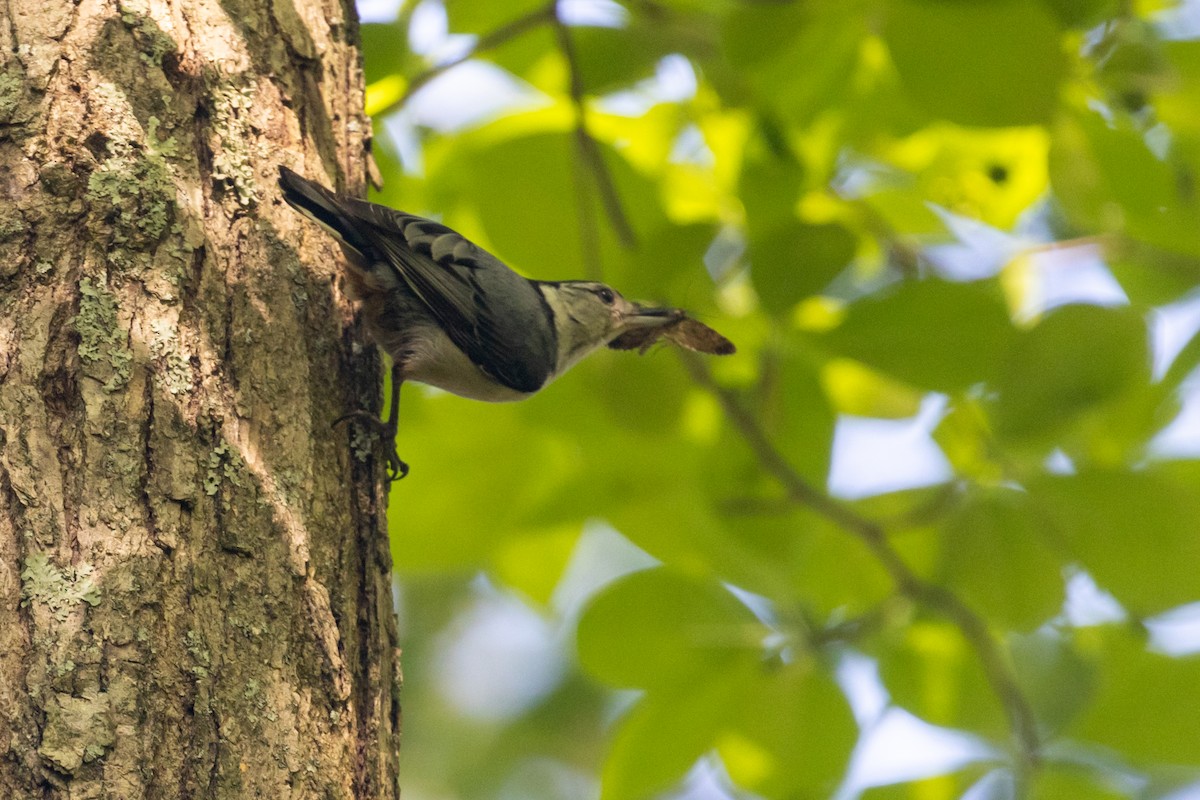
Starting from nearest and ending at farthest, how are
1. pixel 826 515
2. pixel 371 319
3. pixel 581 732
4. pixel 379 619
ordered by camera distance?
pixel 379 619 < pixel 371 319 < pixel 826 515 < pixel 581 732

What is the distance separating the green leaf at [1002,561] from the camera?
7.27 feet

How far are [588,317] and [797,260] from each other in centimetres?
63

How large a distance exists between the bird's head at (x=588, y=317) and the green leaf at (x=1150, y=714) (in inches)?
46.9

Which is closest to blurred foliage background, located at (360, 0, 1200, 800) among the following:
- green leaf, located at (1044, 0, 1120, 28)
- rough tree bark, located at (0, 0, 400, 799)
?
green leaf, located at (1044, 0, 1120, 28)

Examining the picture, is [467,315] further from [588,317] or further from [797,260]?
[797,260]

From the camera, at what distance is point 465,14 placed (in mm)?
2424

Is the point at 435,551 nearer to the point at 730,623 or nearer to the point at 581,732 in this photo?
the point at 730,623

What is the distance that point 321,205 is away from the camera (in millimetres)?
1877

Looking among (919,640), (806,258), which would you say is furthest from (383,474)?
(919,640)

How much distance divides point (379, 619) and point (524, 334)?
1.02 metres

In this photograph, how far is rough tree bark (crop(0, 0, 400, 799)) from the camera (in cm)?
134

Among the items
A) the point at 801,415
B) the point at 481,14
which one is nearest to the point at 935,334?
the point at 801,415

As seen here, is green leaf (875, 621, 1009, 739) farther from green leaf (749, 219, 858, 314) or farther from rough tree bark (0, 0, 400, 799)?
rough tree bark (0, 0, 400, 799)

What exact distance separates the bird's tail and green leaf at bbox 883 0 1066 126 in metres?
1.04
